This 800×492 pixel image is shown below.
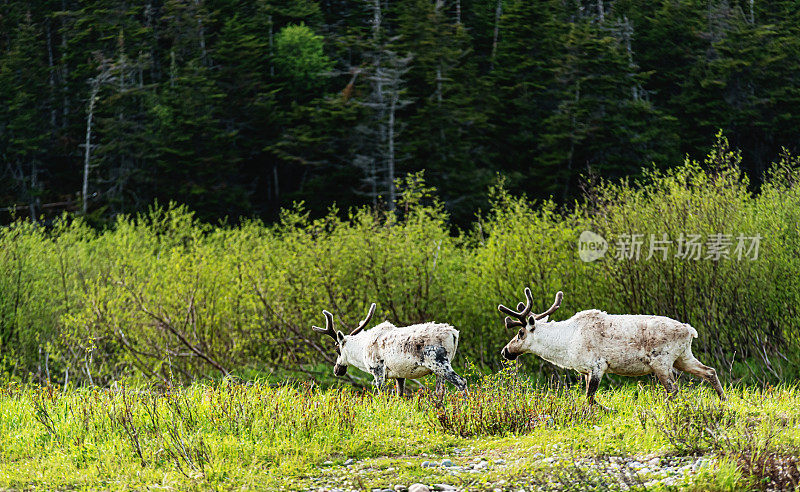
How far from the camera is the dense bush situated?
1892 cm

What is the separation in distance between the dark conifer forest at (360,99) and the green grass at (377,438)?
36.8 m

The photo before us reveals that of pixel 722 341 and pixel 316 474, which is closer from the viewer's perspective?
pixel 316 474

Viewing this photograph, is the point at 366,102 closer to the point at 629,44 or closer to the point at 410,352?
the point at 629,44

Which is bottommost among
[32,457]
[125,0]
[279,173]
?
[279,173]

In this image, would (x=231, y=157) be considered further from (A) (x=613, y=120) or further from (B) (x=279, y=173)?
(A) (x=613, y=120)

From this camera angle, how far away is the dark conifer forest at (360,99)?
50.8 metres

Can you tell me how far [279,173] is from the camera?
175 feet

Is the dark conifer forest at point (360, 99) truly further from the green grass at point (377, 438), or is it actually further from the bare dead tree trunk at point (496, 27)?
the green grass at point (377, 438)

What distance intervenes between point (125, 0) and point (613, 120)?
32.7m

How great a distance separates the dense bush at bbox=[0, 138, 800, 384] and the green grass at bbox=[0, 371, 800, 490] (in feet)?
21.2

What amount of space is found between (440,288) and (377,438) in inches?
463

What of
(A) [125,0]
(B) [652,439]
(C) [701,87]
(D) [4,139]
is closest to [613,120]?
(C) [701,87]

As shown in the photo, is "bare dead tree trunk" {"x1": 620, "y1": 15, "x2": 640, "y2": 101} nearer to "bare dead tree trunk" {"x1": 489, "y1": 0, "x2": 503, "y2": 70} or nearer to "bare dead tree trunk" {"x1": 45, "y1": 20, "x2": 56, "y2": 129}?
"bare dead tree trunk" {"x1": 489, "y1": 0, "x2": 503, "y2": 70}

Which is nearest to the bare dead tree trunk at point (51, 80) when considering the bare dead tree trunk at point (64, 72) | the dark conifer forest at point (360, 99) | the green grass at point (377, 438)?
the dark conifer forest at point (360, 99)
